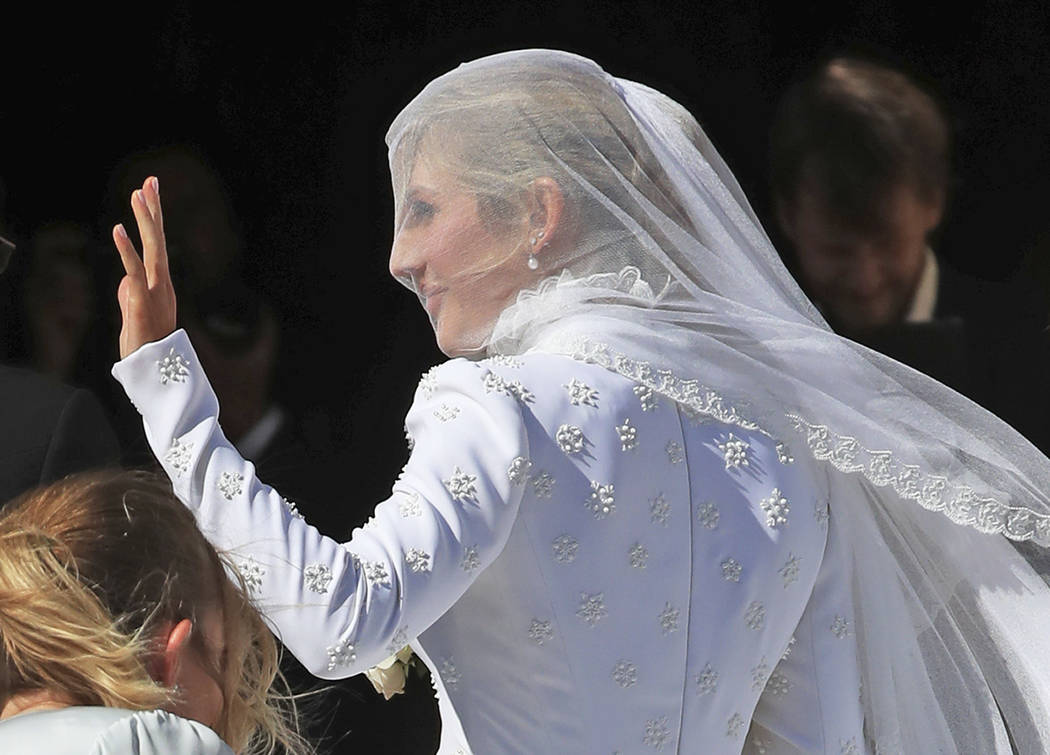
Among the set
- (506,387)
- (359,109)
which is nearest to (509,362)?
(506,387)

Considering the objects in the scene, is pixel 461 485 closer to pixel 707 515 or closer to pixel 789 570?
pixel 707 515

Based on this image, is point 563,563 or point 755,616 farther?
point 755,616

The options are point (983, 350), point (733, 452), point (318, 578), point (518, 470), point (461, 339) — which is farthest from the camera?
point (983, 350)

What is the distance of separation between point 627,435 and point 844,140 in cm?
239

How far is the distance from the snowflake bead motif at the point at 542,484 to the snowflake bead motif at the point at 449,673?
0.78 feet

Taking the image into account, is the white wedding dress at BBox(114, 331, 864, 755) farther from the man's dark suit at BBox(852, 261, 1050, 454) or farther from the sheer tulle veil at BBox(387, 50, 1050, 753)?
the man's dark suit at BBox(852, 261, 1050, 454)

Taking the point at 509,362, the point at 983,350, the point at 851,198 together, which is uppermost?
the point at 509,362

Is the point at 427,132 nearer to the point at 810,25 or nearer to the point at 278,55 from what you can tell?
the point at 278,55

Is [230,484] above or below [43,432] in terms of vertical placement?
above

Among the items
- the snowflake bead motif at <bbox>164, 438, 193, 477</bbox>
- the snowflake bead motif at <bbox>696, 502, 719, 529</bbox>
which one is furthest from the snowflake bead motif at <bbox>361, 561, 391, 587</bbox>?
the snowflake bead motif at <bbox>696, 502, 719, 529</bbox>

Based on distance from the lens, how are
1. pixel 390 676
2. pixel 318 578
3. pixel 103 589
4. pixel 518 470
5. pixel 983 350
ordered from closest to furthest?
pixel 103 589, pixel 318 578, pixel 518 470, pixel 390 676, pixel 983 350

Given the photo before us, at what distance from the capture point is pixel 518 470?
5.89ft

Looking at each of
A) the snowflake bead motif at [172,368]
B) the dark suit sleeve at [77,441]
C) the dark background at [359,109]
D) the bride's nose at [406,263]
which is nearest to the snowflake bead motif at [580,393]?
the bride's nose at [406,263]

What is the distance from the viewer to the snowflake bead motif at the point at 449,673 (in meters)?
1.91
